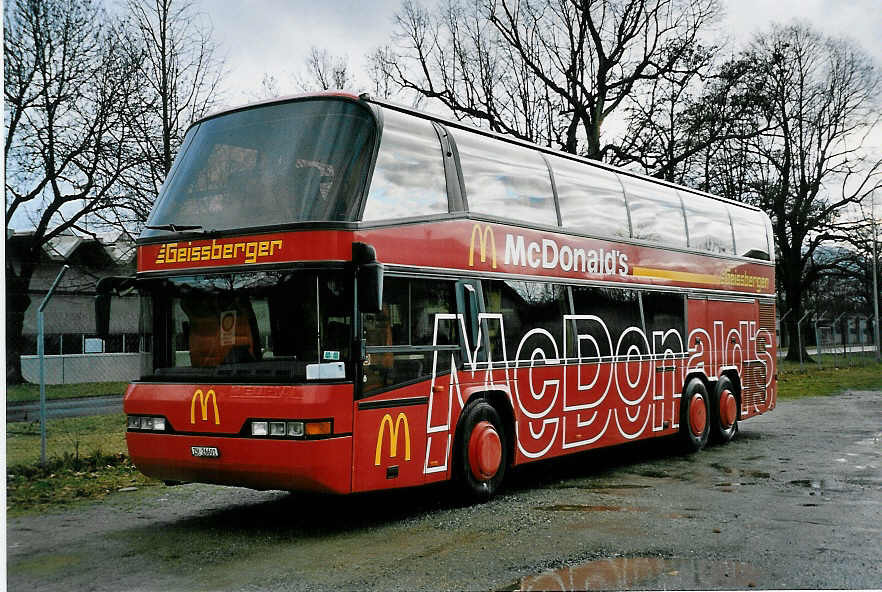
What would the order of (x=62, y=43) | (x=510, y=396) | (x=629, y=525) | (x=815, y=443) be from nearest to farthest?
(x=629, y=525) → (x=510, y=396) → (x=815, y=443) → (x=62, y=43)

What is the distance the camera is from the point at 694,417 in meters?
14.1

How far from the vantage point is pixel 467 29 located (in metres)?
32.2

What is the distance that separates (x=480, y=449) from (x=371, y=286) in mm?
2459

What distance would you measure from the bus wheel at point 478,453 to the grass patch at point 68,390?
1382 centimetres

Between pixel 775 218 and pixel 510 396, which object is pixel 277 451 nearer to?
pixel 510 396

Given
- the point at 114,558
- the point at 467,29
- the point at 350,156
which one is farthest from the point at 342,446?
the point at 467,29

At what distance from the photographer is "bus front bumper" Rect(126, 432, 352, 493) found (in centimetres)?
789

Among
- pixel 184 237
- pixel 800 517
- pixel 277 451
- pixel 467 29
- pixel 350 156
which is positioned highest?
pixel 467 29

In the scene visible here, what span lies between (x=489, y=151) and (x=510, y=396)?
2693 mm

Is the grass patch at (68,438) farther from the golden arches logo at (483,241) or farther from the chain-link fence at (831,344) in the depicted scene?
the chain-link fence at (831,344)

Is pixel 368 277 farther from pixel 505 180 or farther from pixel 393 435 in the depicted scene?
pixel 505 180

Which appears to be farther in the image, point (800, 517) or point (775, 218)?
point (775, 218)

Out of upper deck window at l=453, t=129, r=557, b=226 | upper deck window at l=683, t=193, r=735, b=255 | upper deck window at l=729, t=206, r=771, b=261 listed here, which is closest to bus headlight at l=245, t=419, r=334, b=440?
upper deck window at l=453, t=129, r=557, b=226

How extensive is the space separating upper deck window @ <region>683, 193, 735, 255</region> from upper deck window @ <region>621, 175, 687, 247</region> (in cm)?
33
